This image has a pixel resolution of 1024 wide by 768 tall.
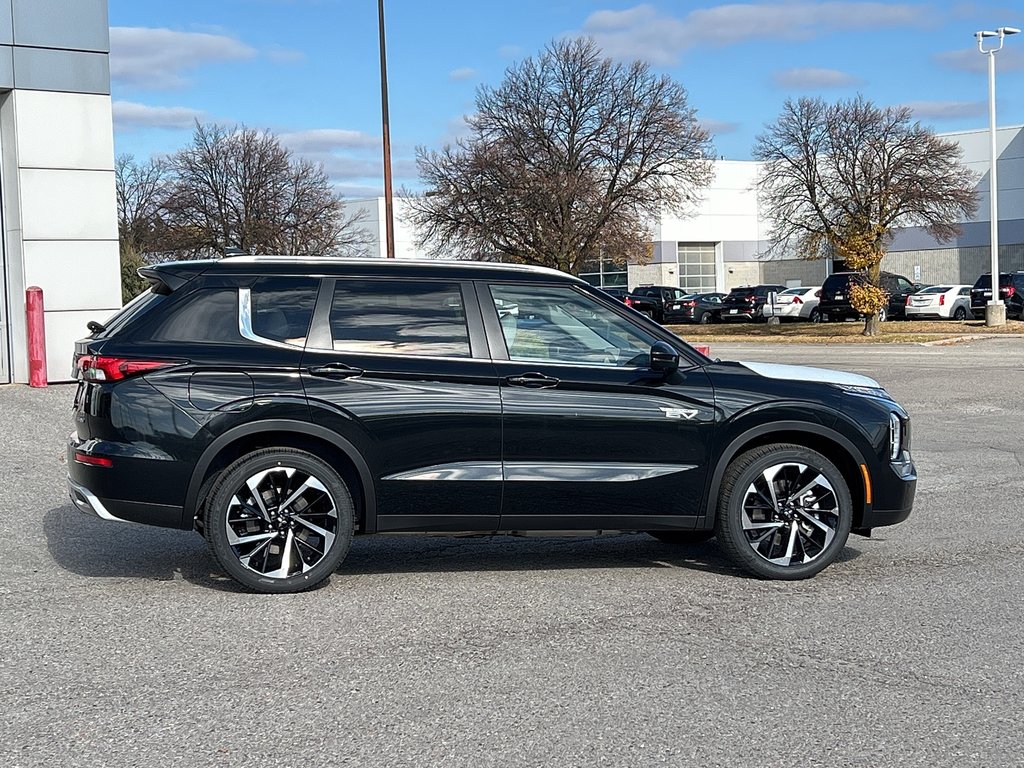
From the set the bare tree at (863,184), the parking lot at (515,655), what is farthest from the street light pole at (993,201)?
the parking lot at (515,655)

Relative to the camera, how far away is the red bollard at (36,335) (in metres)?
17.8

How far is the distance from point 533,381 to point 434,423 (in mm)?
572

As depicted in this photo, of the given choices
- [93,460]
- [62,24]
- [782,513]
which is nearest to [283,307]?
[93,460]

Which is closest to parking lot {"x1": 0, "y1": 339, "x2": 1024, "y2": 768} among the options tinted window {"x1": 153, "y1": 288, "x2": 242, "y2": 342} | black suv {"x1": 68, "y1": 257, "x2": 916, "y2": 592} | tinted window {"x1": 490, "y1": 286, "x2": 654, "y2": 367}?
black suv {"x1": 68, "y1": 257, "x2": 916, "y2": 592}

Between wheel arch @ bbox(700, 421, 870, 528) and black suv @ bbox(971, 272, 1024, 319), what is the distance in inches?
1534

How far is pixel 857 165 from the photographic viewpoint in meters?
40.2

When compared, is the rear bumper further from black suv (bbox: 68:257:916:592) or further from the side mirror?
the side mirror

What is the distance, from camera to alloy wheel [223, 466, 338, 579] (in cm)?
648

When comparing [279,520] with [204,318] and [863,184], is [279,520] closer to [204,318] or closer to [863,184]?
[204,318]

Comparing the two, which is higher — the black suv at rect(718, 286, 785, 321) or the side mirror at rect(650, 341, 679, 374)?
the black suv at rect(718, 286, 785, 321)

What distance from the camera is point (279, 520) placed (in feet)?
21.4

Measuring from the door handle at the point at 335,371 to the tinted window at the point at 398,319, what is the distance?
0.12m

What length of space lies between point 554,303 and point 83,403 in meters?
2.57

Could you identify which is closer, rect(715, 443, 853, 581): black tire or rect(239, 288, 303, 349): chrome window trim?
rect(239, 288, 303, 349): chrome window trim
